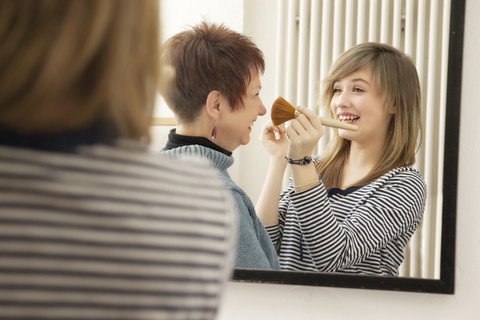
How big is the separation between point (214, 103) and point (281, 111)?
0.13 metres

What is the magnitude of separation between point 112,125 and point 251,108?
0.76m

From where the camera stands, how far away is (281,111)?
110 cm

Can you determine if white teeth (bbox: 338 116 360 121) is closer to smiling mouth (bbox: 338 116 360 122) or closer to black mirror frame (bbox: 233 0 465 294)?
smiling mouth (bbox: 338 116 360 122)

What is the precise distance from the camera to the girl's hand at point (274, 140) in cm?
110

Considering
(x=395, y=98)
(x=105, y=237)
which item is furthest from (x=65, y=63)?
(x=395, y=98)

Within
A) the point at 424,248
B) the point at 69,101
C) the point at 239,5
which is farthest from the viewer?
the point at 239,5

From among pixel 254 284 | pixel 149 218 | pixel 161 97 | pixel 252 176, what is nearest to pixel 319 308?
pixel 254 284

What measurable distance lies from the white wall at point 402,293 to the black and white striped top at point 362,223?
0.06 m

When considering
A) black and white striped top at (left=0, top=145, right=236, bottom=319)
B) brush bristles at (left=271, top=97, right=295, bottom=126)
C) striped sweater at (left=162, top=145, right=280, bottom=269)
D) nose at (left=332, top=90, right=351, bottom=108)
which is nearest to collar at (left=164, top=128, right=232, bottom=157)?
striped sweater at (left=162, top=145, right=280, bottom=269)

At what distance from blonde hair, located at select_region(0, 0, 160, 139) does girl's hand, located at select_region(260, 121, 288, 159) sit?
769mm

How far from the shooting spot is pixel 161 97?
1115 mm

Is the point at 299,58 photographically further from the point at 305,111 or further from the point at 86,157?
the point at 86,157

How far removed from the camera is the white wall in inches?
40.3

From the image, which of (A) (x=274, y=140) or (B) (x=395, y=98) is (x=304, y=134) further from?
(B) (x=395, y=98)
